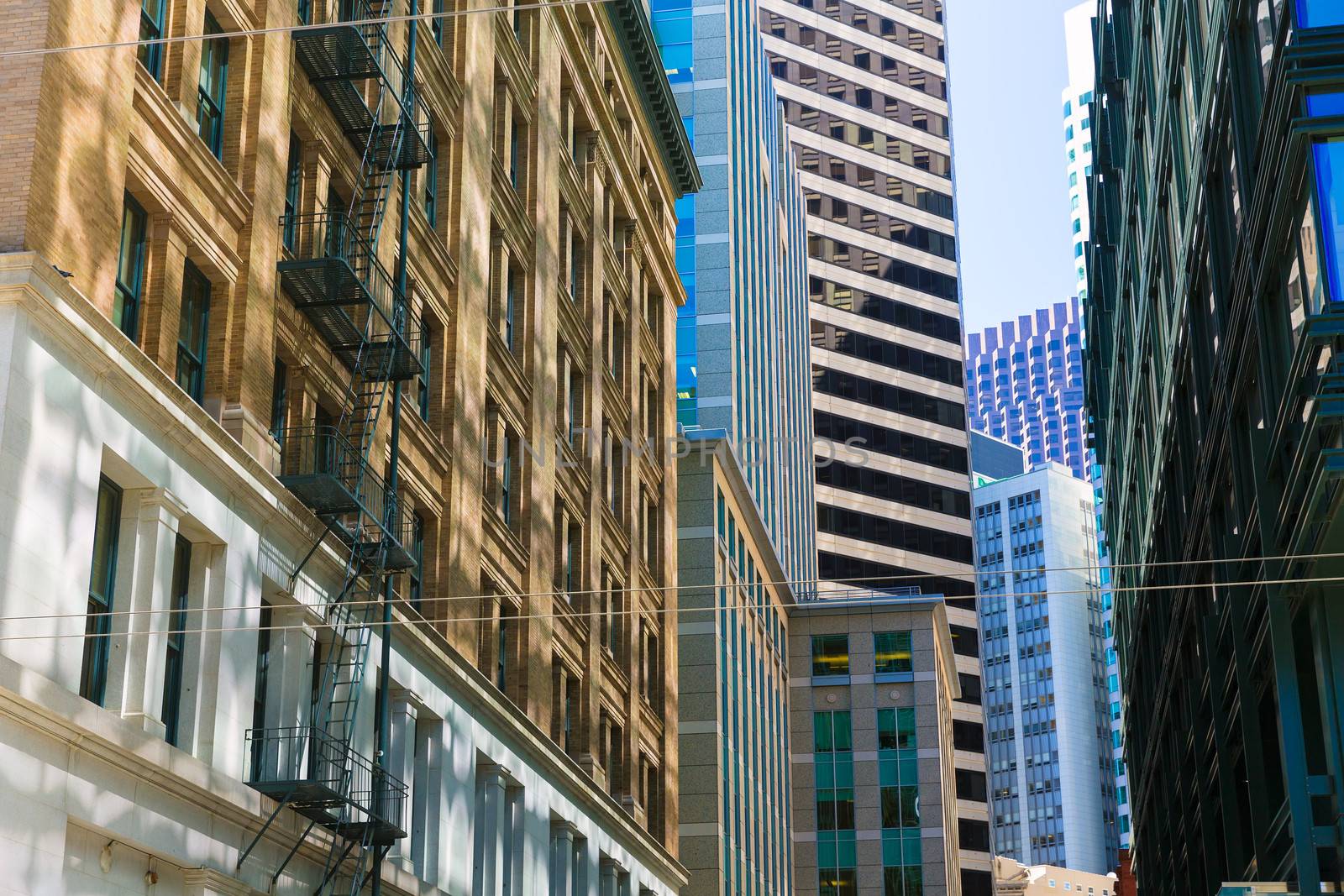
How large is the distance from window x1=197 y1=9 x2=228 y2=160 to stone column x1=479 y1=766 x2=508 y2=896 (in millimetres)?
16059

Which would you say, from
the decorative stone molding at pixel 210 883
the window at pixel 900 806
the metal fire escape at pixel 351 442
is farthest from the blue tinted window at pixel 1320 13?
the window at pixel 900 806

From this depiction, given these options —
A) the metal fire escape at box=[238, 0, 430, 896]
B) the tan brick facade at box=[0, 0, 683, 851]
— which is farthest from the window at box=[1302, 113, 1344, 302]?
the tan brick facade at box=[0, 0, 683, 851]

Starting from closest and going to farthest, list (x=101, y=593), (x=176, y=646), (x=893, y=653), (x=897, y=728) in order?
(x=101, y=593)
(x=176, y=646)
(x=897, y=728)
(x=893, y=653)

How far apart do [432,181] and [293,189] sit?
7232 millimetres

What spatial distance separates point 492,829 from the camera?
37938 millimetres

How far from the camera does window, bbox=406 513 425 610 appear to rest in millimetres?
34219

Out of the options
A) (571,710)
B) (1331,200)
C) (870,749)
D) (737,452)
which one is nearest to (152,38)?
(1331,200)

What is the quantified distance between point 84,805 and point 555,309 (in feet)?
90.9

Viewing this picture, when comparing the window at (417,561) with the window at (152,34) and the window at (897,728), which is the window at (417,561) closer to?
the window at (152,34)

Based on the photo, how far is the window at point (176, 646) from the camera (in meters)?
24.2

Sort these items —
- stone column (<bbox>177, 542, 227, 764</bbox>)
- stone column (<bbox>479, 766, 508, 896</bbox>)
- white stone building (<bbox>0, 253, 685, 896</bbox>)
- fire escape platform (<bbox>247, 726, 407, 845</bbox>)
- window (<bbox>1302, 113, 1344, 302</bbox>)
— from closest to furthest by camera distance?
1. white stone building (<bbox>0, 253, 685, 896</bbox>)
2. stone column (<bbox>177, 542, 227, 764</bbox>)
3. window (<bbox>1302, 113, 1344, 302</bbox>)
4. fire escape platform (<bbox>247, 726, 407, 845</bbox>)
5. stone column (<bbox>479, 766, 508, 896</bbox>)

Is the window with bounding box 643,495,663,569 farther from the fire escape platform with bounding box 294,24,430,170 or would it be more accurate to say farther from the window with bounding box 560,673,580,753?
the fire escape platform with bounding box 294,24,430,170

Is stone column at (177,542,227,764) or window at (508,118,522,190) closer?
stone column at (177,542,227,764)

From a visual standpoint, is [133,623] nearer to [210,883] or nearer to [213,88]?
[210,883]
